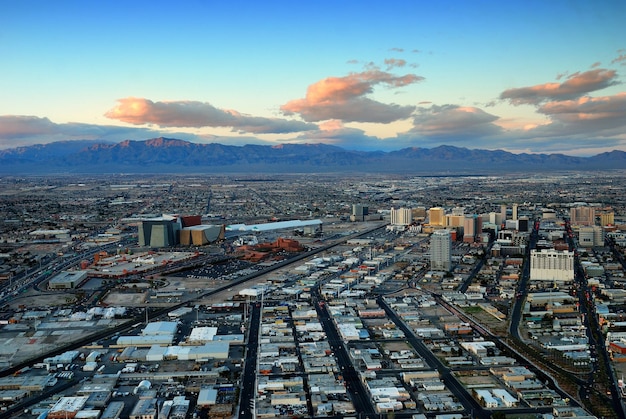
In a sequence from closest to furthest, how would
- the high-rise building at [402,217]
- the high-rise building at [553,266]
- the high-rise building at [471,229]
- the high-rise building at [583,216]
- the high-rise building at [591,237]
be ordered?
the high-rise building at [553,266] < the high-rise building at [591,237] < the high-rise building at [471,229] < the high-rise building at [583,216] < the high-rise building at [402,217]

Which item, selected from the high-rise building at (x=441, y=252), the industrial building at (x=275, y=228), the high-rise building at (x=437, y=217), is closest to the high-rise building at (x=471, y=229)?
the high-rise building at (x=437, y=217)

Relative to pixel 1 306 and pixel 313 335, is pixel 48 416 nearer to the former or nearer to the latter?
pixel 313 335

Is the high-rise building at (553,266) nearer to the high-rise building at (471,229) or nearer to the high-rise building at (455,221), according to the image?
the high-rise building at (471,229)

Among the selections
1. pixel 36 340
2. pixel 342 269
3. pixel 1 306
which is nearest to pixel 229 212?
pixel 342 269

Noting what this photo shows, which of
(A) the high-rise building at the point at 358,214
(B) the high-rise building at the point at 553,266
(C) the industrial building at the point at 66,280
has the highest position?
(A) the high-rise building at the point at 358,214

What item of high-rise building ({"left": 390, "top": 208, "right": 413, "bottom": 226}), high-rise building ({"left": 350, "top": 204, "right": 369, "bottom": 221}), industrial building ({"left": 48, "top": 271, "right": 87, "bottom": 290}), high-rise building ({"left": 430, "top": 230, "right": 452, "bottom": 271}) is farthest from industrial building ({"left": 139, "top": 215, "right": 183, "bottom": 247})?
high-rise building ({"left": 350, "top": 204, "right": 369, "bottom": 221})
